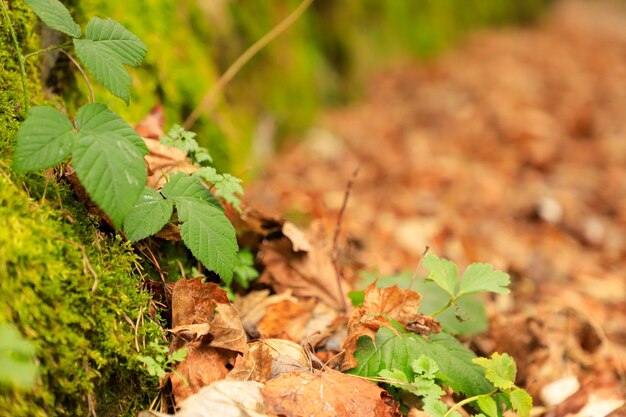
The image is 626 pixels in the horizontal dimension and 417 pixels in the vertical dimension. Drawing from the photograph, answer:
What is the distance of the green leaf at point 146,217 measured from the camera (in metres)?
1.26

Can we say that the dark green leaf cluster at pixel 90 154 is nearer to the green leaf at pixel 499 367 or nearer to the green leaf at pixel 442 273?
the green leaf at pixel 442 273

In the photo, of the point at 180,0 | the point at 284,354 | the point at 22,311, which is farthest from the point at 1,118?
the point at 180,0

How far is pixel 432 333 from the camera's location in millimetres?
1498

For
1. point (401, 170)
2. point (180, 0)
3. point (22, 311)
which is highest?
point (180, 0)

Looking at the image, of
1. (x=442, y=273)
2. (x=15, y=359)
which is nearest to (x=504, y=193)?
(x=442, y=273)

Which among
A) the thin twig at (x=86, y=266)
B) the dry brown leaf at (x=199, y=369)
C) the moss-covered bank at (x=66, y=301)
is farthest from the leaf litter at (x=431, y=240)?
the thin twig at (x=86, y=266)

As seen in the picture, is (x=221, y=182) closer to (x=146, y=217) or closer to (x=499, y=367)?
(x=146, y=217)

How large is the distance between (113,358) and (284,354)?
42 centimetres

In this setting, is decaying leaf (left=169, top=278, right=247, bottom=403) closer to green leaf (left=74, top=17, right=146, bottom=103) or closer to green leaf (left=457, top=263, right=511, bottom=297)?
green leaf (left=74, top=17, right=146, bottom=103)

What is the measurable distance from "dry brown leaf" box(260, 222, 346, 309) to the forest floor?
0.18 m

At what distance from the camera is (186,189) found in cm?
139

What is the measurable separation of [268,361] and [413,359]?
36 centimetres

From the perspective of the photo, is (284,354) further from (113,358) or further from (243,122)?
(243,122)

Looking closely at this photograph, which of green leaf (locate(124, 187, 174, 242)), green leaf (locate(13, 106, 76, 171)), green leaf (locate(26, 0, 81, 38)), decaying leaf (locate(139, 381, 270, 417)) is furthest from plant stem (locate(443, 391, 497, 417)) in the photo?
green leaf (locate(26, 0, 81, 38))
